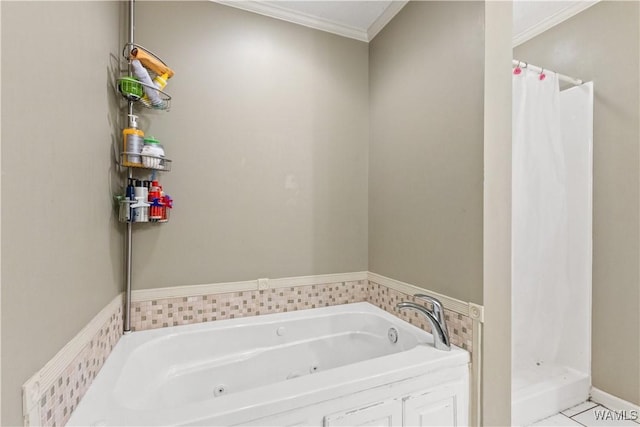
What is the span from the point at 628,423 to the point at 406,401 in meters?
1.63

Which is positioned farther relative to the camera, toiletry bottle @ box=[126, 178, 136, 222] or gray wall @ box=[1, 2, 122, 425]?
toiletry bottle @ box=[126, 178, 136, 222]

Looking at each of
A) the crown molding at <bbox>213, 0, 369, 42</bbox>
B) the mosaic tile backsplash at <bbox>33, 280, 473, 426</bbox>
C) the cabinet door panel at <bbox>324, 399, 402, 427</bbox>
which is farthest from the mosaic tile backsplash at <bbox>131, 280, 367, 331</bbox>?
the crown molding at <bbox>213, 0, 369, 42</bbox>

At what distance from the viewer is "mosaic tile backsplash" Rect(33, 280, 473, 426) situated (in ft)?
2.87

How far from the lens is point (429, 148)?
1610 mm

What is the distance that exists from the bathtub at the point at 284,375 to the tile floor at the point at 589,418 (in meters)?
0.99

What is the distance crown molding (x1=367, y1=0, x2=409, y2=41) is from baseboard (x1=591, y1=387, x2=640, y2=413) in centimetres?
281

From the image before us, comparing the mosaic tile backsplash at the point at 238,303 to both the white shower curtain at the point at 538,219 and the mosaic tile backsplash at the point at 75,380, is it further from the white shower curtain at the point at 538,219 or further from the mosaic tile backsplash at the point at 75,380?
the white shower curtain at the point at 538,219

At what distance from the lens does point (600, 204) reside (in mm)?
1978

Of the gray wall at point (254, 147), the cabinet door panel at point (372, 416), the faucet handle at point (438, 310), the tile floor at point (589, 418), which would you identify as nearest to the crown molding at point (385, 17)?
the gray wall at point (254, 147)

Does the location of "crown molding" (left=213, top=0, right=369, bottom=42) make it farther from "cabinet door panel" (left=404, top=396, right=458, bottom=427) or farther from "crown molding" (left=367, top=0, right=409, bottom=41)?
"cabinet door panel" (left=404, top=396, right=458, bottom=427)

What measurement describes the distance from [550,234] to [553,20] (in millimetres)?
1550

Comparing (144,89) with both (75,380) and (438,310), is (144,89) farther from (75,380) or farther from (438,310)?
(438,310)

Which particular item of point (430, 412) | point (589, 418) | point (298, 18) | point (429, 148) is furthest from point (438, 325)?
point (298, 18)

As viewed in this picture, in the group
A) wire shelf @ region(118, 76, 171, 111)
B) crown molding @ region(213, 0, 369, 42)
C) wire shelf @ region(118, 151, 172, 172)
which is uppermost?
crown molding @ region(213, 0, 369, 42)
